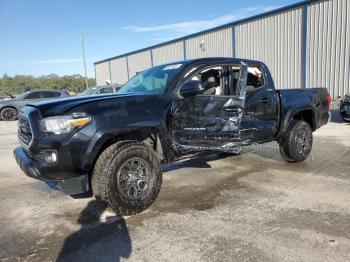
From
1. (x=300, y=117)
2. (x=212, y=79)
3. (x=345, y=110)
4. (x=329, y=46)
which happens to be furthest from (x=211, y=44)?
(x=212, y=79)

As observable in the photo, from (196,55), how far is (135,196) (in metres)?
21.2

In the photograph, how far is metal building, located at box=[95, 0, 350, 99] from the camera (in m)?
15.1

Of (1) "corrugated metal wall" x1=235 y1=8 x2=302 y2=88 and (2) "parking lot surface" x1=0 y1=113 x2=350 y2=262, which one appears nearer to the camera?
(2) "parking lot surface" x1=0 y1=113 x2=350 y2=262

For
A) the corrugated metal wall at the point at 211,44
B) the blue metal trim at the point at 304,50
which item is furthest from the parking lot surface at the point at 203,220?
the corrugated metal wall at the point at 211,44

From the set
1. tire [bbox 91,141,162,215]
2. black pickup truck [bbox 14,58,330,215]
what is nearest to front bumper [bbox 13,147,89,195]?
black pickup truck [bbox 14,58,330,215]

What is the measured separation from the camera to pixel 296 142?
621cm

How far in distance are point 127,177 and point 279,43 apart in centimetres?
1583

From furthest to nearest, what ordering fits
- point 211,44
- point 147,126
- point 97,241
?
1. point 211,44
2. point 147,126
3. point 97,241

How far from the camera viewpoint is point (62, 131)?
3.69 metres

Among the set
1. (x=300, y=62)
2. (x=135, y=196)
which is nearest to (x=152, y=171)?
(x=135, y=196)

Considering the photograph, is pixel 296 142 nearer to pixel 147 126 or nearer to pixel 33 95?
pixel 147 126

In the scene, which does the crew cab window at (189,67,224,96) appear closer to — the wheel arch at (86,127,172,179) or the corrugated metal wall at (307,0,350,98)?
the wheel arch at (86,127,172,179)

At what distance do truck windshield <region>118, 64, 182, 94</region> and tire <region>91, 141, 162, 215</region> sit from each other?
95 centimetres

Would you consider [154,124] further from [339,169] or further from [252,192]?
[339,169]
